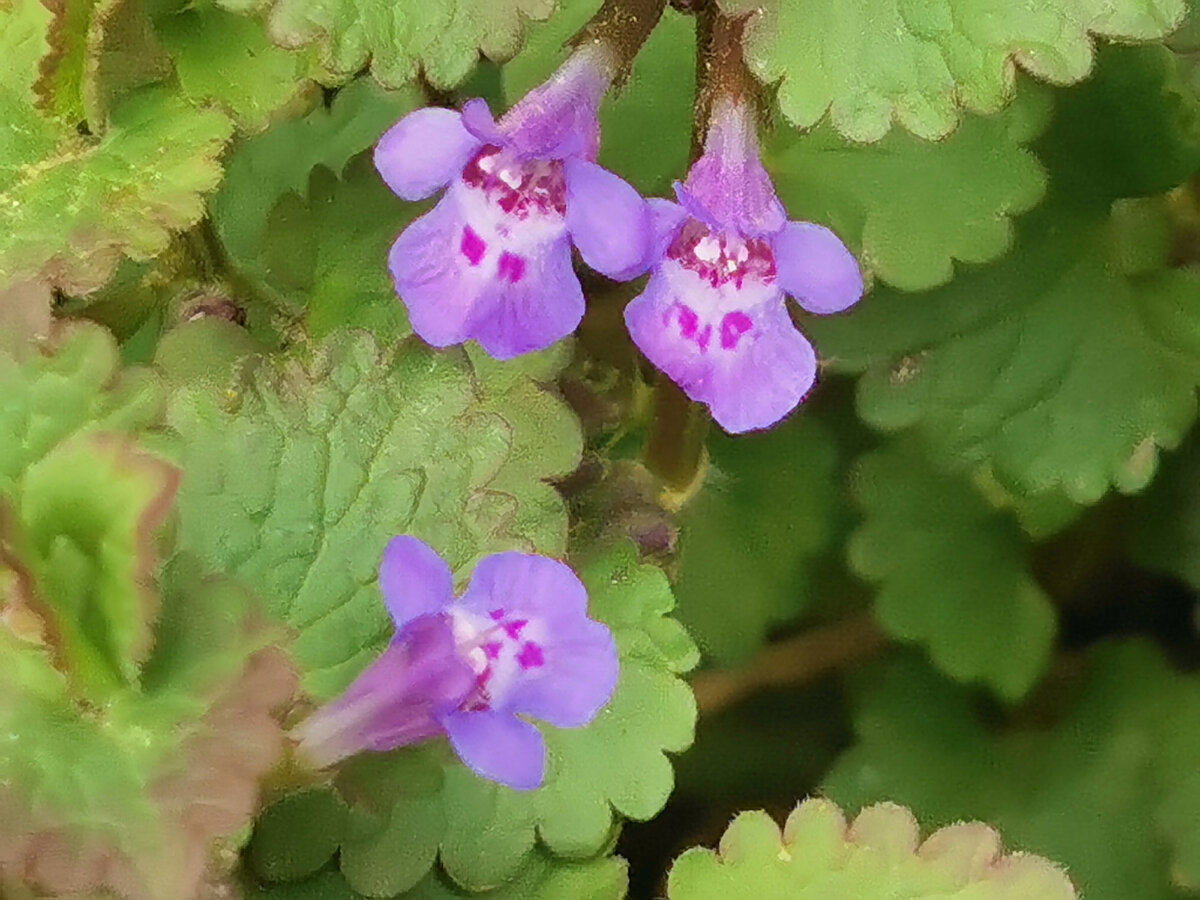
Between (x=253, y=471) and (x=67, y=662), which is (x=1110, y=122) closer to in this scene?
(x=253, y=471)

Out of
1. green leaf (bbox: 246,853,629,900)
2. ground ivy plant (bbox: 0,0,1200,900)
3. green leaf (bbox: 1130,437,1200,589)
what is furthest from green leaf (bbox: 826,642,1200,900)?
green leaf (bbox: 246,853,629,900)

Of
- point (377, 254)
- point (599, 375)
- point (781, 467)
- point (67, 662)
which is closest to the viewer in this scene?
point (67, 662)

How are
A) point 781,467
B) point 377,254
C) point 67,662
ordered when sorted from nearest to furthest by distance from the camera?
point 67,662, point 377,254, point 781,467

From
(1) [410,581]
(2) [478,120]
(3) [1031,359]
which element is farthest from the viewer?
(3) [1031,359]

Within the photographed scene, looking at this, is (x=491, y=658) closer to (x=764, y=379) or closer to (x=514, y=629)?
(x=514, y=629)

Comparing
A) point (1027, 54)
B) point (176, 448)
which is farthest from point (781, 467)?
point (176, 448)

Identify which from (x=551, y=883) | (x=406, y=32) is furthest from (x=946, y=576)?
(x=406, y=32)
